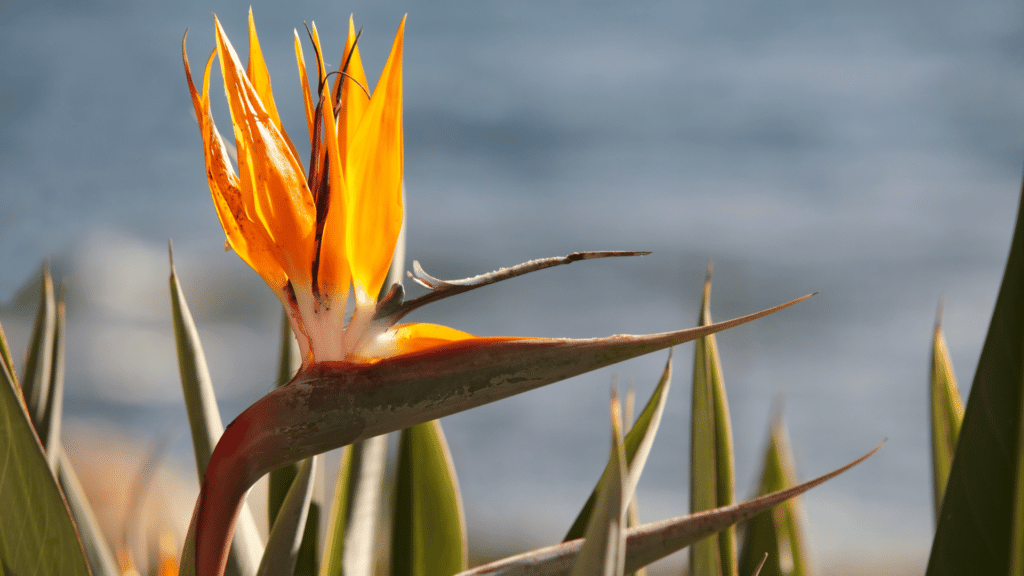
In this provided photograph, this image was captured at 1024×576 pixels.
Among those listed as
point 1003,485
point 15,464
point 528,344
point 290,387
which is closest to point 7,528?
point 15,464

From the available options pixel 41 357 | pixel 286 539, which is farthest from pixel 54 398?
pixel 286 539

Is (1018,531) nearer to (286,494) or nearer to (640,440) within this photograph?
(640,440)

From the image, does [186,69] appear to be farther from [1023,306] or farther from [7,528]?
[1023,306]

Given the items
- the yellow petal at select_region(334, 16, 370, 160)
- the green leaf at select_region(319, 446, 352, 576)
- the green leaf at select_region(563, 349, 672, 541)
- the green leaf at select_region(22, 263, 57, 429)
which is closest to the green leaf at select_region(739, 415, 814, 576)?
the green leaf at select_region(563, 349, 672, 541)

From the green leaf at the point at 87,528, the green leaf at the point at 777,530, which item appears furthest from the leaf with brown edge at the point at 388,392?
the green leaf at the point at 777,530

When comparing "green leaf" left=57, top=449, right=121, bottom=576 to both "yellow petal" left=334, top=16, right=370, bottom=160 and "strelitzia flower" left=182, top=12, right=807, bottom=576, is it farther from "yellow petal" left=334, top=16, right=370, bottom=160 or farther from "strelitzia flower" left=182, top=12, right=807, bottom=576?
"yellow petal" left=334, top=16, right=370, bottom=160

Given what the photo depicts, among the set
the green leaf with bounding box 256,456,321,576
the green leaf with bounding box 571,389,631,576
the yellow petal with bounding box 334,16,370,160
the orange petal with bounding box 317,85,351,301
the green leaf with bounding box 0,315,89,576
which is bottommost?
the green leaf with bounding box 256,456,321,576
